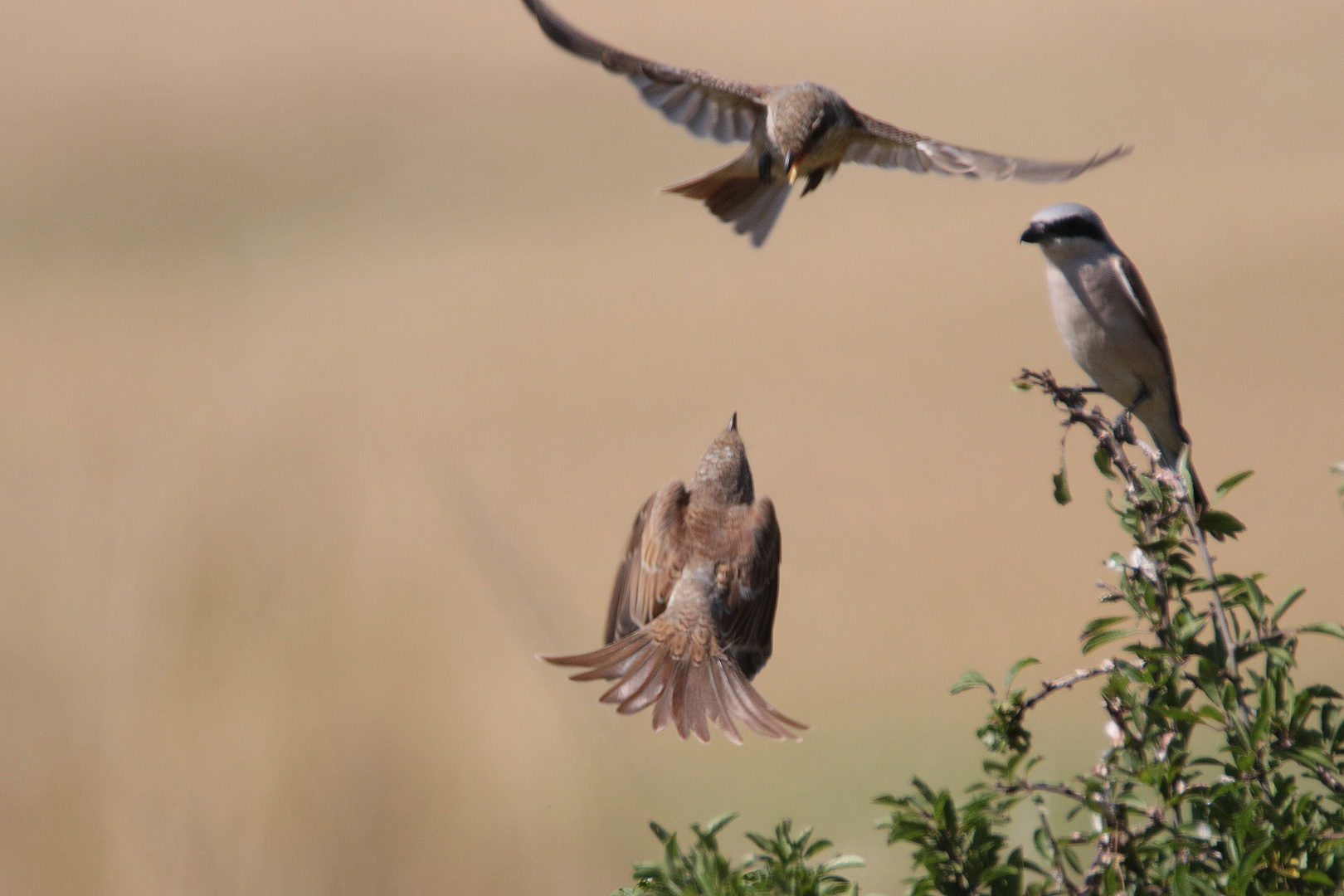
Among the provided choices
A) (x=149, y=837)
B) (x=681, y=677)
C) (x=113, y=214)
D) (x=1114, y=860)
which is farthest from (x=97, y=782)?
(x=113, y=214)

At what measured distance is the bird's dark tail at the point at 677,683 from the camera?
3.67 m

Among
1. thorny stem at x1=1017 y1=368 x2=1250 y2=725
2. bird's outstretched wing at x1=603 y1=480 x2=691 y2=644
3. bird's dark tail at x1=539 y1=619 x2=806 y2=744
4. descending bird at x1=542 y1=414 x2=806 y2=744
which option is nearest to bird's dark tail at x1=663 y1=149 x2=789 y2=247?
descending bird at x1=542 y1=414 x2=806 y2=744

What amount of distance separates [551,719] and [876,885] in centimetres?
326

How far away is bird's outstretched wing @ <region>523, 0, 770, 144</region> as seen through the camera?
193 inches

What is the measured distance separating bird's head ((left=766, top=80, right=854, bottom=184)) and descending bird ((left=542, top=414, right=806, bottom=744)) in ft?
3.23

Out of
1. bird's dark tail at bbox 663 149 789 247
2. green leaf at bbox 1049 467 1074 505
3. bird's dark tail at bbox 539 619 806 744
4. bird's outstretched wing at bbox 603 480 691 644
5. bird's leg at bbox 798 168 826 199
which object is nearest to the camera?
green leaf at bbox 1049 467 1074 505

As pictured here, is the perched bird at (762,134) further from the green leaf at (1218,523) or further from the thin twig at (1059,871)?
the thin twig at (1059,871)

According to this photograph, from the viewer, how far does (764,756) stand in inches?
500

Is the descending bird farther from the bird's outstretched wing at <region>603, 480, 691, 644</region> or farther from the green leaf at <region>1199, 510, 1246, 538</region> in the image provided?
the green leaf at <region>1199, 510, 1246, 538</region>

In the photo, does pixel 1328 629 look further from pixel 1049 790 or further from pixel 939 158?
pixel 939 158

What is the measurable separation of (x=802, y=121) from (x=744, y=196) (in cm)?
67

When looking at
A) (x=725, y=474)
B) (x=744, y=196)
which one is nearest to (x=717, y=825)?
(x=725, y=474)

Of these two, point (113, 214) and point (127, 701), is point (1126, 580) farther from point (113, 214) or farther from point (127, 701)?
point (113, 214)

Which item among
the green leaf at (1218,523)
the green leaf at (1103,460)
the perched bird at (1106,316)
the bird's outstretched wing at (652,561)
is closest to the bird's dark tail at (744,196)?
the perched bird at (1106,316)
